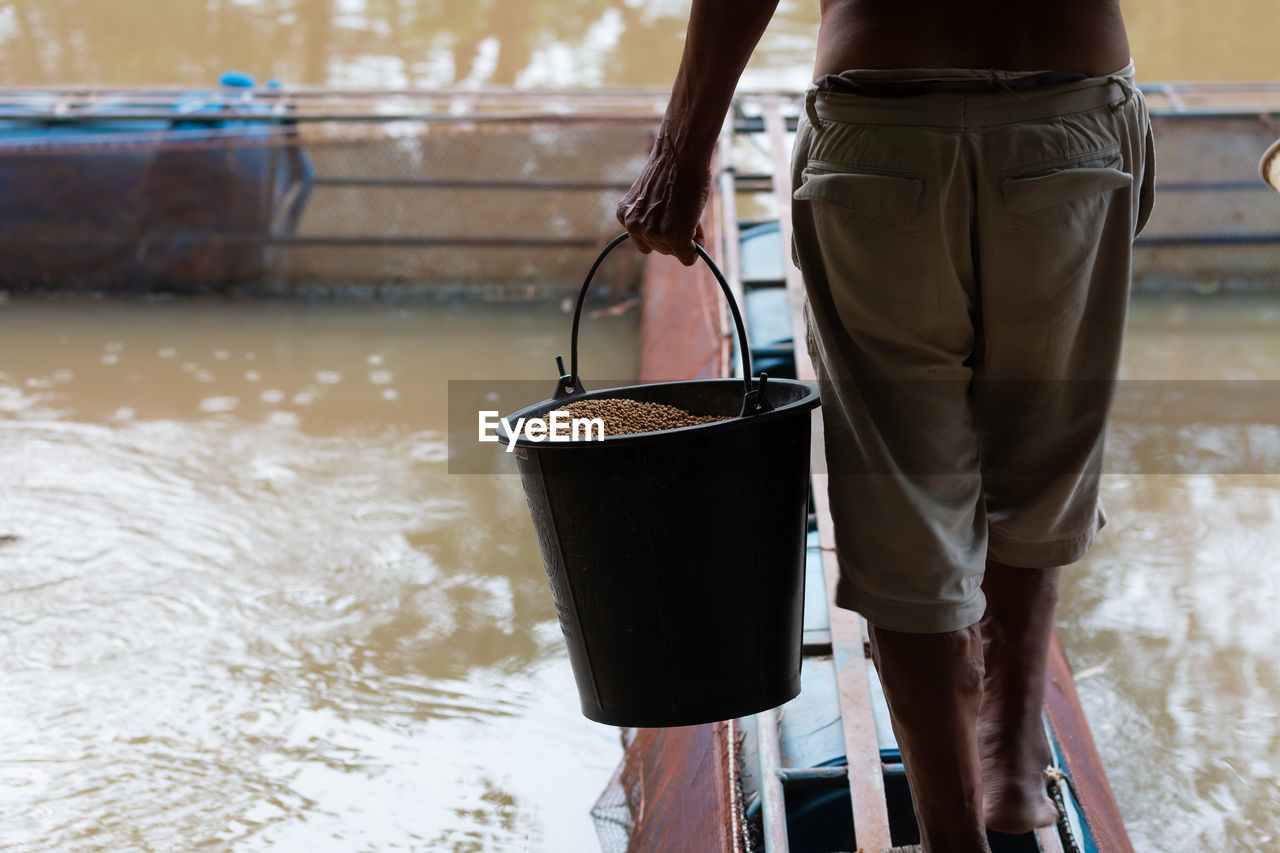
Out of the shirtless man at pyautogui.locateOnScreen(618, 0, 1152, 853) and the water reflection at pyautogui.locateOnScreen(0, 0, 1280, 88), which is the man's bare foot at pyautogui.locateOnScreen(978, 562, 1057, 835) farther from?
the water reflection at pyautogui.locateOnScreen(0, 0, 1280, 88)

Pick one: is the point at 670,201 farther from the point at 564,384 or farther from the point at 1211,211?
the point at 1211,211

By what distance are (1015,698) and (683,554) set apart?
0.53 meters

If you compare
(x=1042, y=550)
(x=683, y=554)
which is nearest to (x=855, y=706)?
(x=1042, y=550)

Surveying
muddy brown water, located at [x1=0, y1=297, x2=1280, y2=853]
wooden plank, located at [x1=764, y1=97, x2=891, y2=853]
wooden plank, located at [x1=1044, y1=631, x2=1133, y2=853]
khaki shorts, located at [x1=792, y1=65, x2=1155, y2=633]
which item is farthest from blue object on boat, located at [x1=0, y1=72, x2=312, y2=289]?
khaki shorts, located at [x1=792, y1=65, x2=1155, y2=633]

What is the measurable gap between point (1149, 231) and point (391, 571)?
3.86 m

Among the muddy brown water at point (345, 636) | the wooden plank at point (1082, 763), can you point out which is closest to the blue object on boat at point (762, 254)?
the muddy brown water at point (345, 636)

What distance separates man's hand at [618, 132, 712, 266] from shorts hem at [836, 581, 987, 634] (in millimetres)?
439

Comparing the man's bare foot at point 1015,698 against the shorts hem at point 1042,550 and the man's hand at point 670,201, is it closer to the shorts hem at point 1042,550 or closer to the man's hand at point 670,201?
the shorts hem at point 1042,550

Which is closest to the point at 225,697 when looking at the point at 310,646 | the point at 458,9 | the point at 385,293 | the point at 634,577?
the point at 310,646

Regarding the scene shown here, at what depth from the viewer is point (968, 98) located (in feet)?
3.78

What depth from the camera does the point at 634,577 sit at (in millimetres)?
1323

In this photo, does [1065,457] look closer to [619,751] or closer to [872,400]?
[872,400]

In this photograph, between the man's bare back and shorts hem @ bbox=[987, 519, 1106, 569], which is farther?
shorts hem @ bbox=[987, 519, 1106, 569]

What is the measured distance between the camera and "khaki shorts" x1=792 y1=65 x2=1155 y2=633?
3.80 feet
